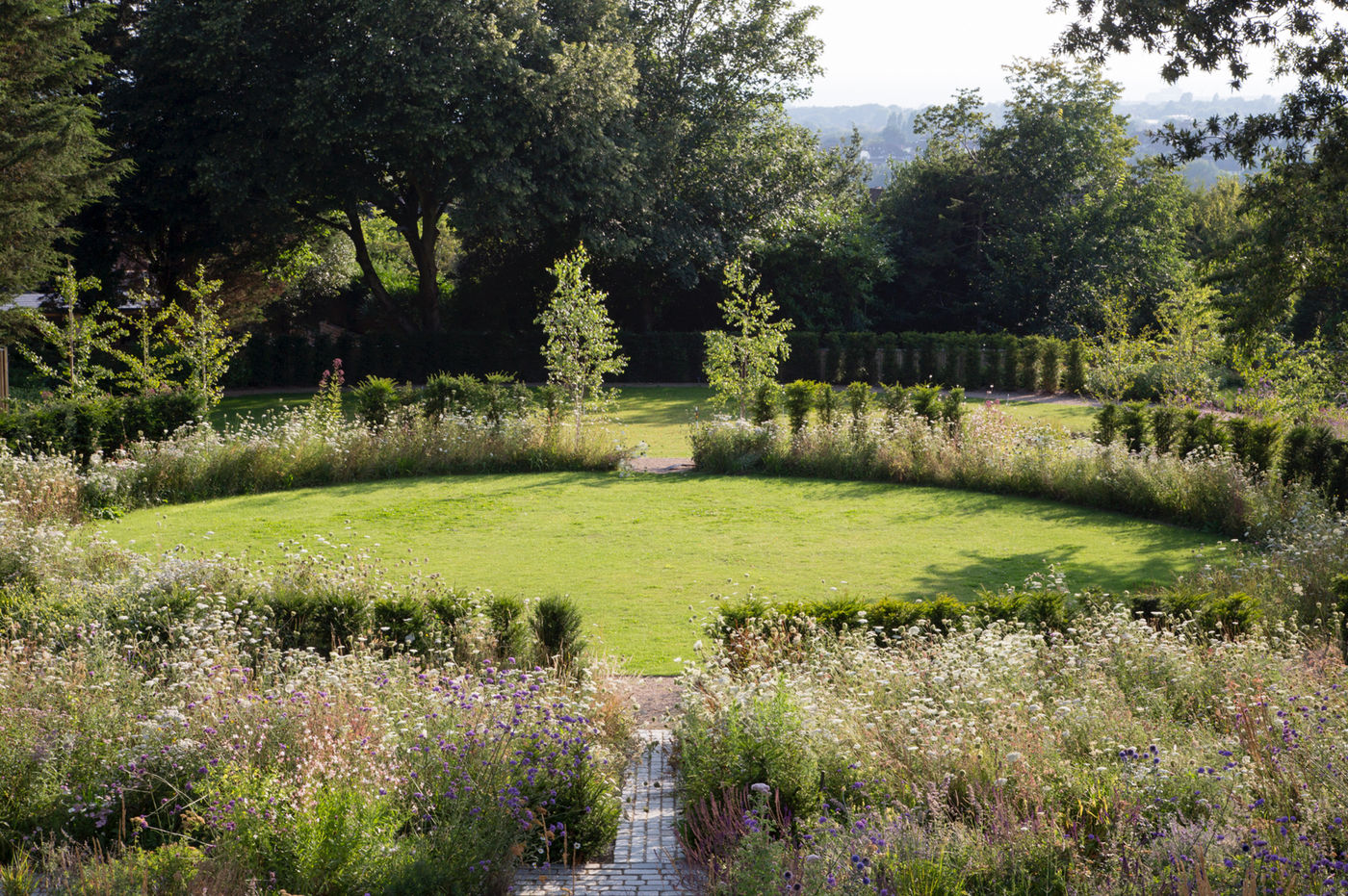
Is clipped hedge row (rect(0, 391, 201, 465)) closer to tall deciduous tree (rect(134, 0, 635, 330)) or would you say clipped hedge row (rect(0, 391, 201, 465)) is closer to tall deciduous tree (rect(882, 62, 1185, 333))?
tall deciduous tree (rect(134, 0, 635, 330))

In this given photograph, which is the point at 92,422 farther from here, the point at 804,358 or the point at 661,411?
the point at 804,358

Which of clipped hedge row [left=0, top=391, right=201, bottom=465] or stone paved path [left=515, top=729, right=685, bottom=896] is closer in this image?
stone paved path [left=515, top=729, right=685, bottom=896]

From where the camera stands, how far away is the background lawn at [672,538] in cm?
891

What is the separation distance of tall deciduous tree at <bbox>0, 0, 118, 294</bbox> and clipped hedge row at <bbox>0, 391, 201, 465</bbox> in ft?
17.1

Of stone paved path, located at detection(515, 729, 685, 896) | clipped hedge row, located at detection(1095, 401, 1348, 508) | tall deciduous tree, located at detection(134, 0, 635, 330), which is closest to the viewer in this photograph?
stone paved path, located at detection(515, 729, 685, 896)

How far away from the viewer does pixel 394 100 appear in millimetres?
20641

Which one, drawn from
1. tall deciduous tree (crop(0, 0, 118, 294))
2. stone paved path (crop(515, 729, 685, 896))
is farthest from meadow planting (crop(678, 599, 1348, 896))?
tall deciduous tree (crop(0, 0, 118, 294))

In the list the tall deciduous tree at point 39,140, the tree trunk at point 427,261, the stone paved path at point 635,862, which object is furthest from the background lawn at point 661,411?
the stone paved path at point 635,862

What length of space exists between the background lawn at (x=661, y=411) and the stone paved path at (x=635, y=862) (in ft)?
37.4

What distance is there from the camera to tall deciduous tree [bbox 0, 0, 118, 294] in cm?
1666

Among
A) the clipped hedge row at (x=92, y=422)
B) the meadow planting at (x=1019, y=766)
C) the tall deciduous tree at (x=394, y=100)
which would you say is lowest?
the meadow planting at (x=1019, y=766)

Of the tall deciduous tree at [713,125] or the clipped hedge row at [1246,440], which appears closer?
the clipped hedge row at [1246,440]

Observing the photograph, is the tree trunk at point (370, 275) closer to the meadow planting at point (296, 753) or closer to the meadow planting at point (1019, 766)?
the meadow planting at point (296, 753)

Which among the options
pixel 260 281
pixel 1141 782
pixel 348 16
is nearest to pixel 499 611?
pixel 1141 782
